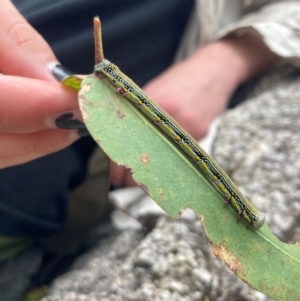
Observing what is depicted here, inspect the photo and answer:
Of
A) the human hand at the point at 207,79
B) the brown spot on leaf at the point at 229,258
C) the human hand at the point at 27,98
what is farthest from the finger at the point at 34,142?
the human hand at the point at 207,79

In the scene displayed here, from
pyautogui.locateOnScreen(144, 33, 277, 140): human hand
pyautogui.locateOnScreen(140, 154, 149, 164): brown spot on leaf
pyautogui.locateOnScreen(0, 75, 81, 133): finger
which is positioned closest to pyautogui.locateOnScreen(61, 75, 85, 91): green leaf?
pyautogui.locateOnScreen(0, 75, 81, 133): finger

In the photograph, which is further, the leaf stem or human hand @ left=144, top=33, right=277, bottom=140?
human hand @ left=144, top=33, right=277, bottom=140

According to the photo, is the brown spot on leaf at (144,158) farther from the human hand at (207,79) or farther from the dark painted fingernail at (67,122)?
the human hand at (207,79)

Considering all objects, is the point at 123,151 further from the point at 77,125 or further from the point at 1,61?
the point at 1,61

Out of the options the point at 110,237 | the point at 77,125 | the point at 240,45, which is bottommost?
the point at 110,237

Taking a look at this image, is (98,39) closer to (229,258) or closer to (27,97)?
(27,97)

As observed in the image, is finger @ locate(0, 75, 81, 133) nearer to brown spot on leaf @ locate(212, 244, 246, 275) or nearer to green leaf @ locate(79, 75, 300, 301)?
green leaf @ locate(79, 75, 300, 301)

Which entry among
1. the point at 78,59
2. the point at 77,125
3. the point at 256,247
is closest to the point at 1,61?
the point at 77,125

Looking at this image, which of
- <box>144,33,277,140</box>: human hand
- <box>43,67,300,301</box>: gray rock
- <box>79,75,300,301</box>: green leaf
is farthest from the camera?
<box>144,33,277,140</box>: human hand
